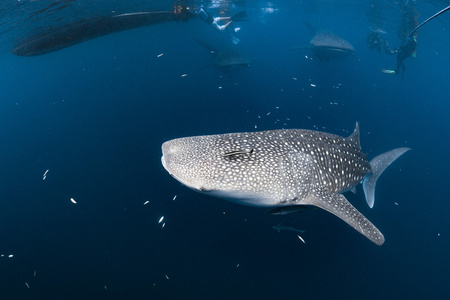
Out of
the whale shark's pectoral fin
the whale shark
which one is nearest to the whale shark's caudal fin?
the whale shark

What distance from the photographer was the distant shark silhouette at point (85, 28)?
1867 cm

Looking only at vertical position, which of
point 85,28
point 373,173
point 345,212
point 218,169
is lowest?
point 373,173

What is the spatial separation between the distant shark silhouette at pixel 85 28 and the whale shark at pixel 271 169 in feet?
68.3

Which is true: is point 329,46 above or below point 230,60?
above

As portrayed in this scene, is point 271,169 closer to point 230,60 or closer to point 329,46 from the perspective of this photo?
point 230,60

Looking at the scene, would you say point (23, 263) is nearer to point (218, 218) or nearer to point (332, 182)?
point (218, 218)

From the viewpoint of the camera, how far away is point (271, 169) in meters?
2.93

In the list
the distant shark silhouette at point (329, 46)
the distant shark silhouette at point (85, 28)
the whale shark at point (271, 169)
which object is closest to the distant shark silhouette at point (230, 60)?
the distant shark silhouette at point (329, 46)

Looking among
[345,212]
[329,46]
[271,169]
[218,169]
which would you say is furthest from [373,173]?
[329,46]

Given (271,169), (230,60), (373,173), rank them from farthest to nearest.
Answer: (230,60) < (373,173) < (271,169)

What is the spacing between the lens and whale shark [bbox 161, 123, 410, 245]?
265cm

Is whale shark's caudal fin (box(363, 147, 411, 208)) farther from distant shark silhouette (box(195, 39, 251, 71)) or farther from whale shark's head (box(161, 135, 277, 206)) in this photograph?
distant shark silhouette (box(195, 39, 251, 71))

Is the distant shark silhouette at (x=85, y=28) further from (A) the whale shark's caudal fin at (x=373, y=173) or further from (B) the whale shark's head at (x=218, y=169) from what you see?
(A) the whale shark's caudal fin at (x=373, y=173)

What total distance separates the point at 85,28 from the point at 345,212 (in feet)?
78.1
